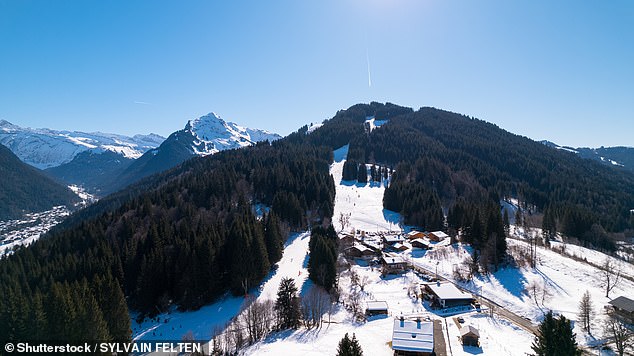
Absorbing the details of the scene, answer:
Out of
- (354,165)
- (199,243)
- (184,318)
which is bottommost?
(184,318)

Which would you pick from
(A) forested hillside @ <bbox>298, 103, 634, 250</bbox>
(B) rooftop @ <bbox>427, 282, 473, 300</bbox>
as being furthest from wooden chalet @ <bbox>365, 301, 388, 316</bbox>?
(A) forested hillside @ <bbox>298, 103, 634, 250</bbox>

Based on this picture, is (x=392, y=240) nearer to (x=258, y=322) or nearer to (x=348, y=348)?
(x=258, y=322)

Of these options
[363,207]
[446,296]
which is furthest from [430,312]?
[363,207]

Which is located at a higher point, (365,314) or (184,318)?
(365,314)

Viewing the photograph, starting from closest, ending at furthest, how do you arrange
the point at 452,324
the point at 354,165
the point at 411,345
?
1. the point at 411,345
2. the point at 452,324
3. the point at 354,165

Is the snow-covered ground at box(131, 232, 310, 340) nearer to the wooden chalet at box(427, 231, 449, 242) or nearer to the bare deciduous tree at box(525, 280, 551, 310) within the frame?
the bare deciduous tree at box(525, 280, 551, 310)

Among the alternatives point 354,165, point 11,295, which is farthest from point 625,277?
point 354,165

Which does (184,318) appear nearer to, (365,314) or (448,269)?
(365,314)
